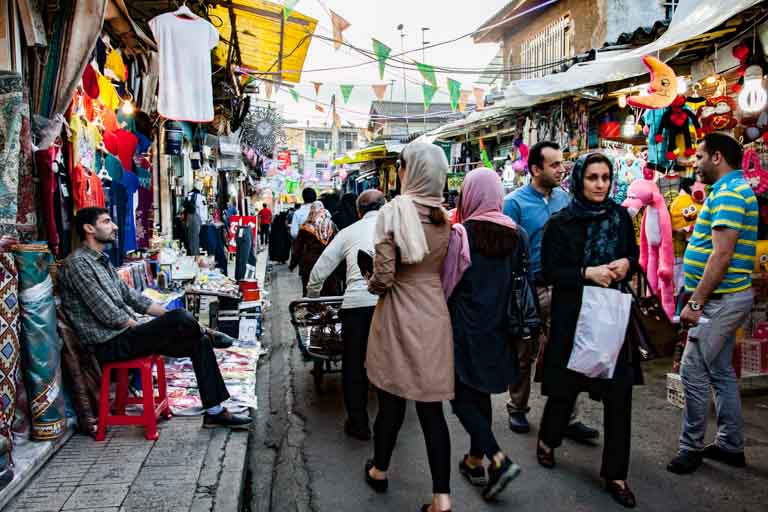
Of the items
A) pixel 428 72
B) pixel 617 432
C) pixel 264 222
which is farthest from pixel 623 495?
pixel 264 222

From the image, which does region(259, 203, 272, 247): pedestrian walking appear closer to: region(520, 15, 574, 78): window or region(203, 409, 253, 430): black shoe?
region(520, 15, 574, 78): window

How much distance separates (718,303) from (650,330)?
2.06ft

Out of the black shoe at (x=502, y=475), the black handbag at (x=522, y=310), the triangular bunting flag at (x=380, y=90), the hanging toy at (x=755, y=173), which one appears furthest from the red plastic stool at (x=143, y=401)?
the triangular bunting flag at (x=380, y=90)

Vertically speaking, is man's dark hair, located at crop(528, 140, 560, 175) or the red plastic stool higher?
man's dark hair, located at crop(528, 140, 560, 175)

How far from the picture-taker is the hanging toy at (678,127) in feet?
20.5

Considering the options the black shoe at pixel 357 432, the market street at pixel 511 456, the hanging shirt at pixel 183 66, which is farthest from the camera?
the hanging shirt at pixel 183 66

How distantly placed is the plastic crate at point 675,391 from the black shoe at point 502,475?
2.50 metres

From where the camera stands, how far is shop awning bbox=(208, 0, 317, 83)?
7426mm

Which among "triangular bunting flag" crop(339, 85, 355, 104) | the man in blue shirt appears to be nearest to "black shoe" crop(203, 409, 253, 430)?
the man in blue shirt

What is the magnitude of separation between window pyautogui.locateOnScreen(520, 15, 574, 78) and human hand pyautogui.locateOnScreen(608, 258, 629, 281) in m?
14.0

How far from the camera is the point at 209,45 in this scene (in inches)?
220

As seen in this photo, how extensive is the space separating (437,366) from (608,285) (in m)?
1.13

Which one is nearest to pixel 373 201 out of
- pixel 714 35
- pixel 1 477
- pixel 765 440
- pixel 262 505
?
pixel 262 505

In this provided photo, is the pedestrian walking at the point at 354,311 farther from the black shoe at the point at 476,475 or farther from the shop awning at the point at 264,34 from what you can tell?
the shop awning at the point at 264,34
